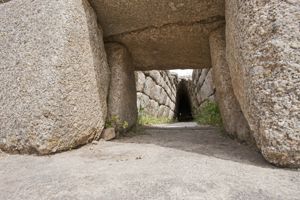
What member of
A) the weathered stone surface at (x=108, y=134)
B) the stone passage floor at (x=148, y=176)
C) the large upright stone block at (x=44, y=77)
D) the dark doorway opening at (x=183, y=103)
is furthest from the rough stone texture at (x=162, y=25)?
the dark doorway opening at (x=183, y=103)

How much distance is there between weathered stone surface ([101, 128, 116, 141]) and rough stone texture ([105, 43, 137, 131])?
139 mm

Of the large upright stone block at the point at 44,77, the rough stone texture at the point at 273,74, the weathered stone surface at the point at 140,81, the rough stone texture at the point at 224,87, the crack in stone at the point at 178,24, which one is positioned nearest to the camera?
the rough stone texture at the point at 273,74

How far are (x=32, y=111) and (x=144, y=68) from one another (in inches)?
70.7

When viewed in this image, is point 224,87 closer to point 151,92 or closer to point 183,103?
point 151,92

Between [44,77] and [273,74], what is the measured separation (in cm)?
137

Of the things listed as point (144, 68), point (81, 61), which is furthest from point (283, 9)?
point (144, 68)

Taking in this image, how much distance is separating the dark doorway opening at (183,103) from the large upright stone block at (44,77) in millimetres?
9087

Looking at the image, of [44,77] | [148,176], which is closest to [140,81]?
[44,77]

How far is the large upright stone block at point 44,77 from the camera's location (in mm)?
1660

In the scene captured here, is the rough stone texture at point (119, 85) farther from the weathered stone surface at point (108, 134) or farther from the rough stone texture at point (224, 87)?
the rough stone texture at point (224, 87)

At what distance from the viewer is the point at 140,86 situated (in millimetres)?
5098

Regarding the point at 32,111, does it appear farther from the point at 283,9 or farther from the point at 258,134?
the point at 283,9

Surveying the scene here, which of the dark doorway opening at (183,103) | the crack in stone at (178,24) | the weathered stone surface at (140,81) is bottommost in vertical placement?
the dark doorway opening at (183,103)

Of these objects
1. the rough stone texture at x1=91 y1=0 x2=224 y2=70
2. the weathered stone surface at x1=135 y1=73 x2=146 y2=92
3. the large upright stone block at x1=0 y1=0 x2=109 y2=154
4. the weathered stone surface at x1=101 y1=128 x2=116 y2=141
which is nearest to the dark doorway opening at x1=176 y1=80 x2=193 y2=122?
the weathered stone surface at x1=135 y1=73 x2=146 y2=92
